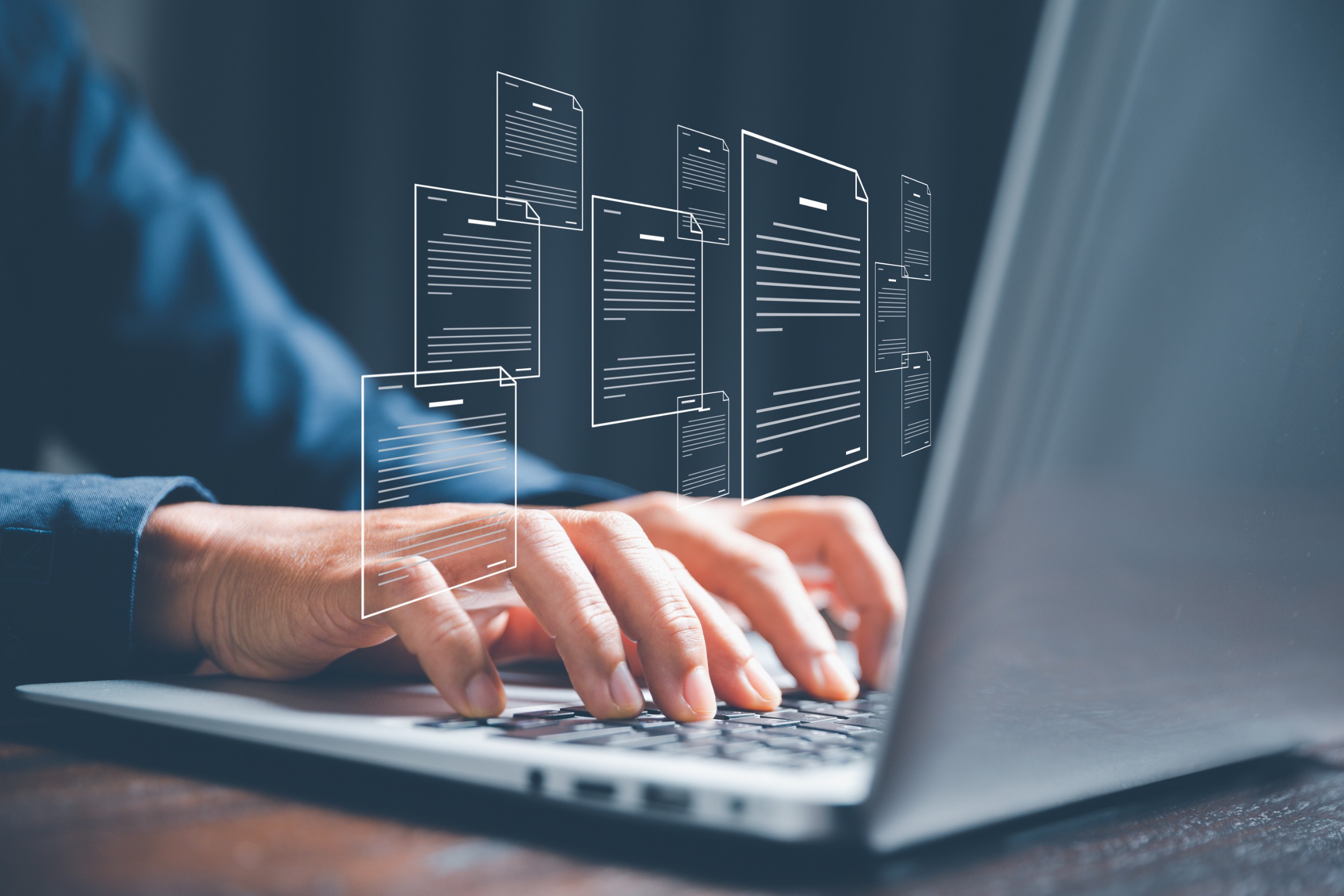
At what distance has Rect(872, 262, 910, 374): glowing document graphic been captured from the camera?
1.57ft

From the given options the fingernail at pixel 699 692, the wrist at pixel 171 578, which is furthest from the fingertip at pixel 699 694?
the wrist at pixel 171 578

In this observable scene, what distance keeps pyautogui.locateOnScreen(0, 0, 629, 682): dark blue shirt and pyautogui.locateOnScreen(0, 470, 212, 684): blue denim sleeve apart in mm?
202

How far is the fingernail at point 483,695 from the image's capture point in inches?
10.9

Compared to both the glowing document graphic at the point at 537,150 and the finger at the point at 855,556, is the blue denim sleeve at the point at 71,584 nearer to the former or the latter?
the glowing document graphic at the point at 537,150

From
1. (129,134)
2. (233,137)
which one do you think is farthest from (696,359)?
(233,137)

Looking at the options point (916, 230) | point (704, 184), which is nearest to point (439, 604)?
point (704, 184)

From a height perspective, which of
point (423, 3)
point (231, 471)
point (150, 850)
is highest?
point (423, 3)

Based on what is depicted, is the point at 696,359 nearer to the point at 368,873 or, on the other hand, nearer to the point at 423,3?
the point at 368,873

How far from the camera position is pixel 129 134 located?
923 millimetres

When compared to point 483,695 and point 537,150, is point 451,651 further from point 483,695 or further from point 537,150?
point 537,150

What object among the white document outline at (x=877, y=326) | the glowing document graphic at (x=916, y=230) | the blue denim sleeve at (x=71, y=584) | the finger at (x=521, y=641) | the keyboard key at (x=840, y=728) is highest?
the glowing document graphic at (x=916, y=230)

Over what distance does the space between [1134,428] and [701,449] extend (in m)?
0.28

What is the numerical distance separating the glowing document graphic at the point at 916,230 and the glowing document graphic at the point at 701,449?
5.1 inches

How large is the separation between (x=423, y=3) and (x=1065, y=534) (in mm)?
1208
